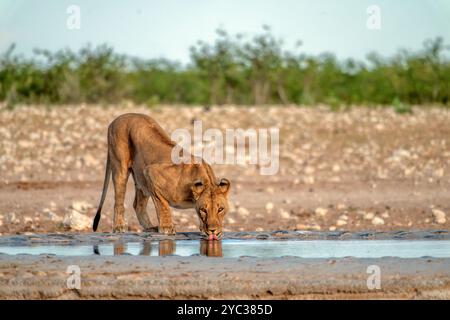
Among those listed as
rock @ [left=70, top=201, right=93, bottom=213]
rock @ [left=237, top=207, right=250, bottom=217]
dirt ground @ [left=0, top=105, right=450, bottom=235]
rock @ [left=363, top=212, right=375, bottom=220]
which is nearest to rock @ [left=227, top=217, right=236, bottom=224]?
dirt ground @ [left=0, top=105, right=450, bottom=235]

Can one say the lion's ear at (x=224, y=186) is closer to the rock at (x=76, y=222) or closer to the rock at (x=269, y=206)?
the rock at (x=76, y=222)

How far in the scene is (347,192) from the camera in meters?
12.9

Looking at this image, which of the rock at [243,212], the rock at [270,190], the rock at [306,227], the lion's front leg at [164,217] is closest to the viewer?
Result: the lion's front leg at [164,217]

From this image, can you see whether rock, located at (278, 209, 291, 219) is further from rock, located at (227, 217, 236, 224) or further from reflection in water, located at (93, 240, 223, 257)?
reflection in water, located at (93, 240, 223, 257)

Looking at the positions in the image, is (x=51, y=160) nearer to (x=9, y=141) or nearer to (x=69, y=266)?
(x=9, y=141)

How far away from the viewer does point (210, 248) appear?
7656mm

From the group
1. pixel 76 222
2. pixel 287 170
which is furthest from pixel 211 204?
Result: pixel 287 170

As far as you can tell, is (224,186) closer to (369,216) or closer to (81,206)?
(369,216)

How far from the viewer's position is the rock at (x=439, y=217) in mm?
10540

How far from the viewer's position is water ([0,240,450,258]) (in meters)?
7.33

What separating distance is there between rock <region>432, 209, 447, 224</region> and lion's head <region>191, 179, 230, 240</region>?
9.99 feet

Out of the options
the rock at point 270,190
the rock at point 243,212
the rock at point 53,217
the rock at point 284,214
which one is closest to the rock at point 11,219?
the rock at point 53,217

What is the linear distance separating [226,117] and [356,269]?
11.6 metres

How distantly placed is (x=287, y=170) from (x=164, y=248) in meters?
6.96
